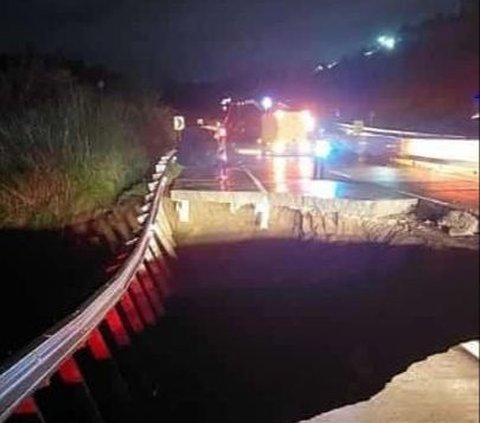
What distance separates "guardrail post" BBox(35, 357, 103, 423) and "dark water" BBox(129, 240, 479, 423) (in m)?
0.61

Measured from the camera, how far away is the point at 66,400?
400cm

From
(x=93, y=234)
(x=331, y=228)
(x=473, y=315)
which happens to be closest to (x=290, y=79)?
(x=473, y=315)

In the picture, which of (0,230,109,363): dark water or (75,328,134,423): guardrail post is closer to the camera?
(75,328,134,423): guardrail post

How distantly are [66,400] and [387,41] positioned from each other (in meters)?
2.58

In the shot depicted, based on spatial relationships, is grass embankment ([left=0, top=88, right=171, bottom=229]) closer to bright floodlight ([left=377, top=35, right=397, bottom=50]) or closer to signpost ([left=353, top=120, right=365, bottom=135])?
signpost ([left=353, top=120, right=365, bottom=135])

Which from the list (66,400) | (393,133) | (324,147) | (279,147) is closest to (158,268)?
(324,147)

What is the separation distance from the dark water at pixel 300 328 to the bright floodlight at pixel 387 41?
50 centimetres

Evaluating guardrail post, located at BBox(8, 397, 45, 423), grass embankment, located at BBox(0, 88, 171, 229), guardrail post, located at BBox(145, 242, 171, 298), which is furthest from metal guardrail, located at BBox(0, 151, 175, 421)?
grass embankment, located at BBox(0, 88, 171, 229)

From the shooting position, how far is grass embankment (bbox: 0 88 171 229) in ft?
27.3

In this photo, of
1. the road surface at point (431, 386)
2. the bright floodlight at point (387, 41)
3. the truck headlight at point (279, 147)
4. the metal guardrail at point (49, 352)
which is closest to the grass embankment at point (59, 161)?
the metal guardrail at point (49, 352)

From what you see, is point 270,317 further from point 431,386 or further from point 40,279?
point 431,386

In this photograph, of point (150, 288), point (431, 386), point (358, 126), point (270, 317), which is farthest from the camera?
point (150, 288)

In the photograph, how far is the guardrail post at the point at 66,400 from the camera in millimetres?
3848

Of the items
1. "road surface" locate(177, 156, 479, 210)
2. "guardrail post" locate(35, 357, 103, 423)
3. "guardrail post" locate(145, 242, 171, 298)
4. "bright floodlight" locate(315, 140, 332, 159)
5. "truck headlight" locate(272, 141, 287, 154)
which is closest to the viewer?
"road surface" locate(177, 156, 479, 210)
